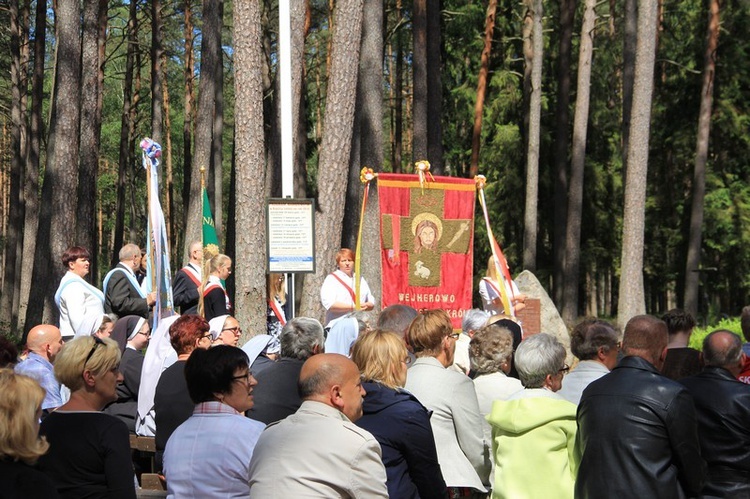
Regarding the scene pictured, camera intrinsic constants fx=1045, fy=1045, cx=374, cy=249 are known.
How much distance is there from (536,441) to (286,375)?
188 cm

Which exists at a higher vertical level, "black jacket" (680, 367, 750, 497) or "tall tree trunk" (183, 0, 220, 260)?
"tall tree trunk" (183, 0, 220, 260)

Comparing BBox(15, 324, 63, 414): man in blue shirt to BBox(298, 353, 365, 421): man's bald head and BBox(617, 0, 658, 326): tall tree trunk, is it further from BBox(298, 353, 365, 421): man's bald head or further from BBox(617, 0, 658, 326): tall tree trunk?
BBox(617, 0, 658, 326): tall tree trunk

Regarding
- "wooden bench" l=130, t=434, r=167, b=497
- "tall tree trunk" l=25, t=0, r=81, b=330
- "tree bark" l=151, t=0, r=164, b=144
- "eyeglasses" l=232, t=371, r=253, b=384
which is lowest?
"wooden bench" l=130, t=434, r=167, b=497

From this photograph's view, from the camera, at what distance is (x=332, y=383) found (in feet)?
14.7

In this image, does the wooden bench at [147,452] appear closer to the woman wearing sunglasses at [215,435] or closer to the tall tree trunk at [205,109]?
the woman wearing sunglasses at [215,435]

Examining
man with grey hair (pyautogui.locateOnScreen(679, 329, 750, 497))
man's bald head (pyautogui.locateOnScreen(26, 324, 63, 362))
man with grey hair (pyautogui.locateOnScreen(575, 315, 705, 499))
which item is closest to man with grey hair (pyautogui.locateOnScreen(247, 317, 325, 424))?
man's bald head (pyautogui.locateOnScreen(26, 324, 63, 362))

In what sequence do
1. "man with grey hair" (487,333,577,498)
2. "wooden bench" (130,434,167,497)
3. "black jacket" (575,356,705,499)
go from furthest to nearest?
"wooden bench" (130,434,167,497)
"man with grey hair" (487,333,577,498)
"black jacket" (575,356,705,499)

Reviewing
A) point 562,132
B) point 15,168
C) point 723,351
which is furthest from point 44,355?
point 15,168

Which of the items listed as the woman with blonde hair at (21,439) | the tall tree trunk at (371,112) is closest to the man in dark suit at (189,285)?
the tall tree trunk at (371,112)

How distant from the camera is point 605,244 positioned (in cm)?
3759

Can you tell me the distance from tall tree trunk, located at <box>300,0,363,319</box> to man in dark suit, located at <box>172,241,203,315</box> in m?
3.51

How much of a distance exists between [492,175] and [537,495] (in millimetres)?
31132

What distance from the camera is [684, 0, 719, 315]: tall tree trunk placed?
95.4 ft

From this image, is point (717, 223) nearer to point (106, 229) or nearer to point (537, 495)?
point (537, 495)
